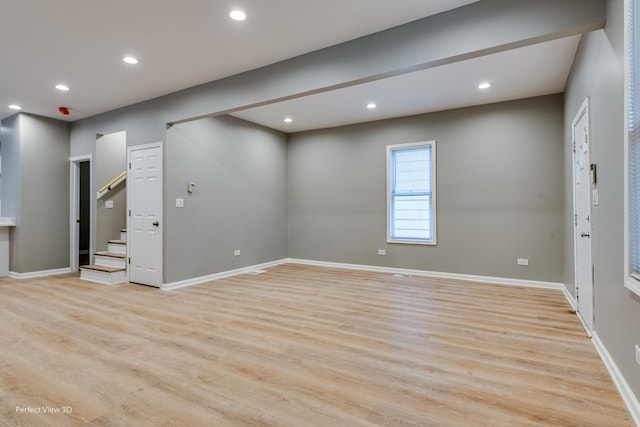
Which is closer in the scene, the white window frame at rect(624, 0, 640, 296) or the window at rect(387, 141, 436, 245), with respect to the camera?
the white window frame at rect(624, 0, 640, 296)

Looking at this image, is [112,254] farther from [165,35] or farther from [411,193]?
[411,193]

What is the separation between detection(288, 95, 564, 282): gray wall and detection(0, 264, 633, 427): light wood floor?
1.03 m

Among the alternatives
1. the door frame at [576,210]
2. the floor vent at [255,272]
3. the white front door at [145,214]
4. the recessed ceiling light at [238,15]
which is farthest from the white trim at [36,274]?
the door frame at [576,210]

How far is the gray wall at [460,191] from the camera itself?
4.81 metres

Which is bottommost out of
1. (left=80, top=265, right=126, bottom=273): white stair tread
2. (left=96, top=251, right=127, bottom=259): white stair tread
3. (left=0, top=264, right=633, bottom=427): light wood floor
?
(left=0, top=264, right=633, bottom=427): light wood floor

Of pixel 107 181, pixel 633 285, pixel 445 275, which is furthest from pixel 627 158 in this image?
pixel 107 181

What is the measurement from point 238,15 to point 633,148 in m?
2.94

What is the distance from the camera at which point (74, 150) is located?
20.1 ft

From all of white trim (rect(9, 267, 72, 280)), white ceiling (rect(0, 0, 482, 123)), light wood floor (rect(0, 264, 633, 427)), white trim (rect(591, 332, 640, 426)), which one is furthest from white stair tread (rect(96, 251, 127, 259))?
white trim (rect(591, 332, 640, 426))

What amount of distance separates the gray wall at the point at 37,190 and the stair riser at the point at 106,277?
1.16 metres

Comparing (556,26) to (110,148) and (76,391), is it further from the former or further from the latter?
(110,148)

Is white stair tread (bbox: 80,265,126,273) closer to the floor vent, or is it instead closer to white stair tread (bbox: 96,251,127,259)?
white stair tread (bbox: 96,251,127,259)

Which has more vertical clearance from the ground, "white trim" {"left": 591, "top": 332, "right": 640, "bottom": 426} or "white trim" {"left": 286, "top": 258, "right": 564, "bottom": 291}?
"white trim" {"left": 286, "top": 258, "right": 564, "bottom": 291}

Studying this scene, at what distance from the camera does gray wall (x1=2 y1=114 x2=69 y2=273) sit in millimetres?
5598
